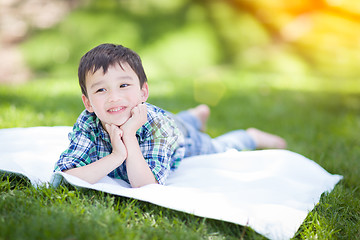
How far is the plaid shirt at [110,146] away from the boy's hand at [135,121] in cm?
13

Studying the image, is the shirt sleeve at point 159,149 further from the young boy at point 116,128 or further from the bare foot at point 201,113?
the bare foot at point 201,113

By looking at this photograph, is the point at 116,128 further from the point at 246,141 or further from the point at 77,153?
the point at 246,141

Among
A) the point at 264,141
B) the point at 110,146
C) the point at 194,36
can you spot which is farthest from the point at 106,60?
the point at 194,36

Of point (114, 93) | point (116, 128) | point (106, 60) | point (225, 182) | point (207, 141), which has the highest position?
point (106, 60)

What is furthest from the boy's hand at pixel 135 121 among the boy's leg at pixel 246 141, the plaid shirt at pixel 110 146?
the boy's leg at pixel 246 141

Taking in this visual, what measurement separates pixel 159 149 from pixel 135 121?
0.23 meters

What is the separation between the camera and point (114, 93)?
189 centimetres

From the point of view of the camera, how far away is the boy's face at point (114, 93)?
6.18 ft

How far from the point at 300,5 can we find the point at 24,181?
6.90 meters

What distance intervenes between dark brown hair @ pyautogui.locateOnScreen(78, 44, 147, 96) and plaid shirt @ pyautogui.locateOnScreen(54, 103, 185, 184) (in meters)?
0.20

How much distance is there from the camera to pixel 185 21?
311 inches

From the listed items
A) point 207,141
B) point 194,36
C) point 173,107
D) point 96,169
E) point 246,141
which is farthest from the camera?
point 194,36

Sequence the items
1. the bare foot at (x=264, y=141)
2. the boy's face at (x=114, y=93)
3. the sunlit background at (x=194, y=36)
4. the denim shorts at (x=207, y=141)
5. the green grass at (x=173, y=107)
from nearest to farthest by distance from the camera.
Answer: the green grass at (x=173, y=107) < the boy's face at (x=114, y=93) < the denim shorts at (x=207, y=141) < the bare foot at (x=264, y=141) < the sunlit background at (x=194, y=36)

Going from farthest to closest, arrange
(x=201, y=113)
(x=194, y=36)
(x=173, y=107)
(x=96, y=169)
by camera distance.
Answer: (x=194, y=36), (x=173, y=107), (x=201, y=113), (x=96, y=169)
